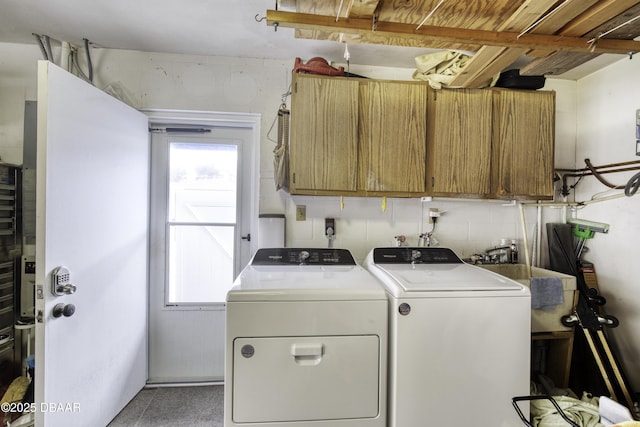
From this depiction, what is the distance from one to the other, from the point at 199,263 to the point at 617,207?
3117mm

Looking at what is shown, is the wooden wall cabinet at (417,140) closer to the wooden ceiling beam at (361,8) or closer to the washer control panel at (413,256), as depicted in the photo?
the washer control panel at (413,256)

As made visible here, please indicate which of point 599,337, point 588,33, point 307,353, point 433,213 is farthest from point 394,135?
point 599,337

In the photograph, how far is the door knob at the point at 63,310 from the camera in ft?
4.26

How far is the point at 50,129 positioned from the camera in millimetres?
1270

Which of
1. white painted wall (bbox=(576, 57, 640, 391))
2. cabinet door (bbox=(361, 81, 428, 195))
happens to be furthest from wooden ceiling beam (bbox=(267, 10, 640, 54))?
white painted wall (bbox=(576, 57, 640, 391))

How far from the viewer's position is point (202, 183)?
2141 mm

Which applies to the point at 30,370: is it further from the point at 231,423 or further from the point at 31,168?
the point at 231,423

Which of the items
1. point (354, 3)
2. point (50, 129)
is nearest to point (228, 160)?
point (50, 129)

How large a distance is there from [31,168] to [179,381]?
1.80 metres

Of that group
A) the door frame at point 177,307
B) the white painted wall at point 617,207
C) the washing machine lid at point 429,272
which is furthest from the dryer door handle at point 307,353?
the white painted wall at point 617,207

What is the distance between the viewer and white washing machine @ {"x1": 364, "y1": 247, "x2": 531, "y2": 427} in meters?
1.19

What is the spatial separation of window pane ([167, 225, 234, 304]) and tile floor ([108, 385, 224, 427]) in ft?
2.13

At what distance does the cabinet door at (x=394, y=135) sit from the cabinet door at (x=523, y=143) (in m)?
0.55

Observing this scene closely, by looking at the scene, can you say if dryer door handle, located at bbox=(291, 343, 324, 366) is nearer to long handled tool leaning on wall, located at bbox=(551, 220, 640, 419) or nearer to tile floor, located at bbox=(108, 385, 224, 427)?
tile floor, located at bbox=(108, 385, 224, 427)
